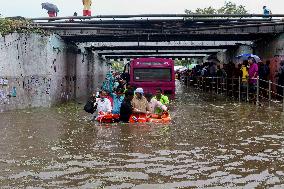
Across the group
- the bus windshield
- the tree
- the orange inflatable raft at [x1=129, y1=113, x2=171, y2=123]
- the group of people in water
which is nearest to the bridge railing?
the bus windshield

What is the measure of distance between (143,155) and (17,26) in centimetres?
1463

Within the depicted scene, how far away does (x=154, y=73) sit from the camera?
1080 inches

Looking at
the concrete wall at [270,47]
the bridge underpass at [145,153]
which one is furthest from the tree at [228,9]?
the bridge underpass at [145,153]

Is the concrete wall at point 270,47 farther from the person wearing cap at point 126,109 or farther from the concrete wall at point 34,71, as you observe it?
the person wearing cap at point 126,109

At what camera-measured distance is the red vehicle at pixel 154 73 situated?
27.3 meters

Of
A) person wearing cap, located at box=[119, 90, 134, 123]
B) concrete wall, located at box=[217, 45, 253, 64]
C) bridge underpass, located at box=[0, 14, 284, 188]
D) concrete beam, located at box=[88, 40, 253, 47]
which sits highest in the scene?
concrete beam, located at box=[88, 40, 253, 47]

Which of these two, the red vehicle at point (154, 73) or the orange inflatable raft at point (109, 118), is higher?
the red vehicle at point (154, 73)

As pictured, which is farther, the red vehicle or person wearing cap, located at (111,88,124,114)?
the red vehicle

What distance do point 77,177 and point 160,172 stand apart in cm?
132

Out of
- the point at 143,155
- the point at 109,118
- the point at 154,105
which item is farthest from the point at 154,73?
the point at 143,155

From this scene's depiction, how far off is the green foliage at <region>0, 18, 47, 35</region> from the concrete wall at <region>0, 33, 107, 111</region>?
0.22 metres

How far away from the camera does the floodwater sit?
771 centimetres

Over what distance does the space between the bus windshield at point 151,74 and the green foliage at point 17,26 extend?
17.3ft

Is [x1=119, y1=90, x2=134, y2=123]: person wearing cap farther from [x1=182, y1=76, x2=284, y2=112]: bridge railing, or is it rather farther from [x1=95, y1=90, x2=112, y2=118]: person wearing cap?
[x1=182, y1=76, x2=284, y2=112]: bridge railing
